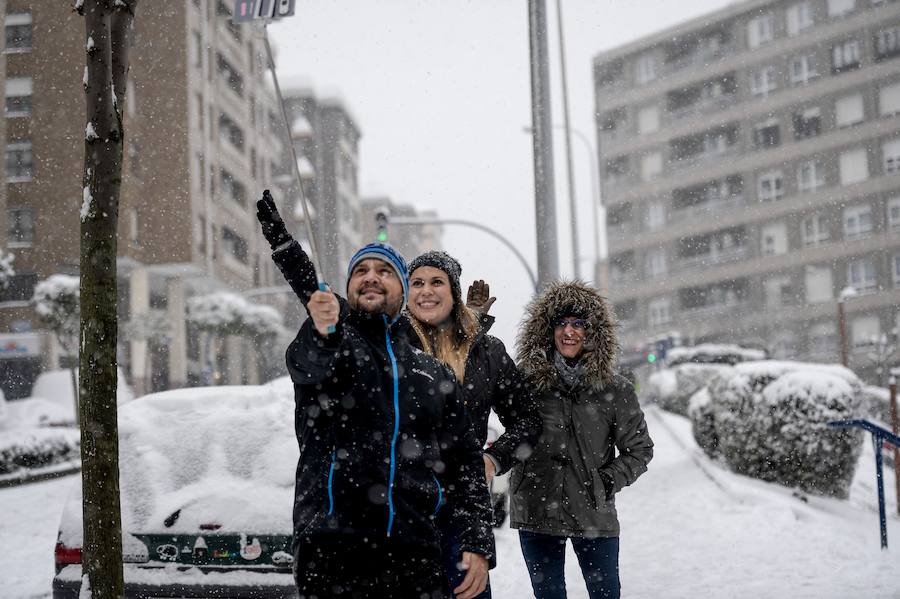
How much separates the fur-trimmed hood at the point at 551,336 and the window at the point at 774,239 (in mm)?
50259

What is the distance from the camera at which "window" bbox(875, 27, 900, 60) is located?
49.2 metres

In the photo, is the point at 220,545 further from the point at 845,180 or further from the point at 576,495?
the point at 845,180

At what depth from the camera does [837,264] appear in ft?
163

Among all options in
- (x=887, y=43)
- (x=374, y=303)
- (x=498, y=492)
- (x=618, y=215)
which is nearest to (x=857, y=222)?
(x=887, y=43)

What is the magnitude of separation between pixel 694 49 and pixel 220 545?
56.2 m

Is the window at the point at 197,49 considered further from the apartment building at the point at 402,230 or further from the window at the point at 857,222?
the window at the point at 857,222

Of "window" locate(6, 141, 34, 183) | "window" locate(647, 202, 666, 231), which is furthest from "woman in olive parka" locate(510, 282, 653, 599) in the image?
"window" locate(647, 202, 666, 231)

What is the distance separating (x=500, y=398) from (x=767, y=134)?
53105 millimetres

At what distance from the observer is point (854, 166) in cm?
5003

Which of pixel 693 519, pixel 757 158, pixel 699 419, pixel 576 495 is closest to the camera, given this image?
pixel 576 495

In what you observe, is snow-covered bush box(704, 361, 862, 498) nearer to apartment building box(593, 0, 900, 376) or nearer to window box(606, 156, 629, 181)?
apartment building box(593, 0, 900, 376)

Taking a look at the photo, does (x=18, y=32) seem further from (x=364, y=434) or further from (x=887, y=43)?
(x=887, y=43)

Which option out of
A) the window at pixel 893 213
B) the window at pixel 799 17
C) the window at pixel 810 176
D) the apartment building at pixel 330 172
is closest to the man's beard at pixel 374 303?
the window at pixel 893 213

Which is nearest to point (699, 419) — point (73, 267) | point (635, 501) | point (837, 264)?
point (635, 501)
